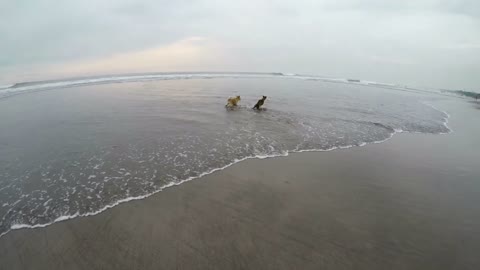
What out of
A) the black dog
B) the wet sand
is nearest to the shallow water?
the black dog

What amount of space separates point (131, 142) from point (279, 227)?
7.87m

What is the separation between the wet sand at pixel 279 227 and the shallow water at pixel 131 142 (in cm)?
95

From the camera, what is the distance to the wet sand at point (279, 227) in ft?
14.1

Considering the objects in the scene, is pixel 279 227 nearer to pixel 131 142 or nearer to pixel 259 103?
pixel 131 142

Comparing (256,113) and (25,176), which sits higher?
(256,113)

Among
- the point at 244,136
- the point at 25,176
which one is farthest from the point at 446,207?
the point at 25,176

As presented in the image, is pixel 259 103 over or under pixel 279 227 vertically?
over

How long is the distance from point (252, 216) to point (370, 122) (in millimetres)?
13301

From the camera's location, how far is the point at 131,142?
A: 10.2 meters

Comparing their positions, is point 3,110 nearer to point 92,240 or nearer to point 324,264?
point 92,240

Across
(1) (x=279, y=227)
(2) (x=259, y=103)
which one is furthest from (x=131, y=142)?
(2) (x=259, y=103)

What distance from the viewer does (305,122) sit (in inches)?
581

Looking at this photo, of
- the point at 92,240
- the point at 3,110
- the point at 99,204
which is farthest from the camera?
the point at 3,110

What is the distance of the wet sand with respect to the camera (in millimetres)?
4293
